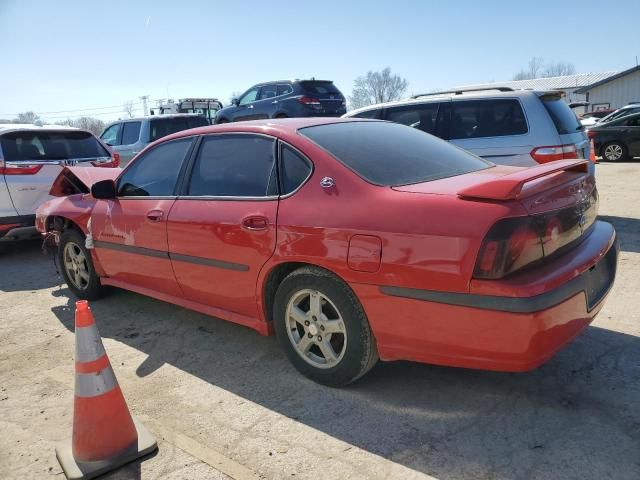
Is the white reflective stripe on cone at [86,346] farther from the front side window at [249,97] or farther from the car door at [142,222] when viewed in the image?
the front side window at [249,97]

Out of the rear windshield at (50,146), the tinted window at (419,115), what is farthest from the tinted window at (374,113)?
→ the rear windshield at (50,146)

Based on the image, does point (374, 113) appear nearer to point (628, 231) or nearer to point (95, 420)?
point (628, 231)

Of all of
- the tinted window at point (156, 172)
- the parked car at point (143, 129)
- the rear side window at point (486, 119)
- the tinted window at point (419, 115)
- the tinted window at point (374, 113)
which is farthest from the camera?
the parked car at point (143, 129)

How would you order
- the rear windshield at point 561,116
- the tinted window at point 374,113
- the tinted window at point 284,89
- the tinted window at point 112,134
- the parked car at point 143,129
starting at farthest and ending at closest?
the tinted window at point 284,89 < the tinted window at point 112,134 < the parked car at point 143,129 < the tinted window at point 374,113 < the rear windshield at point 561,116

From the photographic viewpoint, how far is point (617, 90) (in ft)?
135

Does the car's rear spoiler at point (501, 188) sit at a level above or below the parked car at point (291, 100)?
below

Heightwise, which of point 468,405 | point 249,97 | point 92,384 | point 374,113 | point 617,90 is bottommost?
point 468,405

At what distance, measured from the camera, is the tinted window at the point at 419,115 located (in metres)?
6.90

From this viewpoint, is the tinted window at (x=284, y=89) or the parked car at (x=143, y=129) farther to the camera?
the tinted window at (x=284, y=89)

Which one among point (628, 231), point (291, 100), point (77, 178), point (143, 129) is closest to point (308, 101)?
point (291, 100)

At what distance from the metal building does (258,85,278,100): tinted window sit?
3454cm

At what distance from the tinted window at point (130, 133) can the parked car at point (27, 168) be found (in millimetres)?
4703

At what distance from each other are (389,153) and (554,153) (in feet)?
12.2

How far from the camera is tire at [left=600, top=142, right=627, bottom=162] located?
49.8 ft
